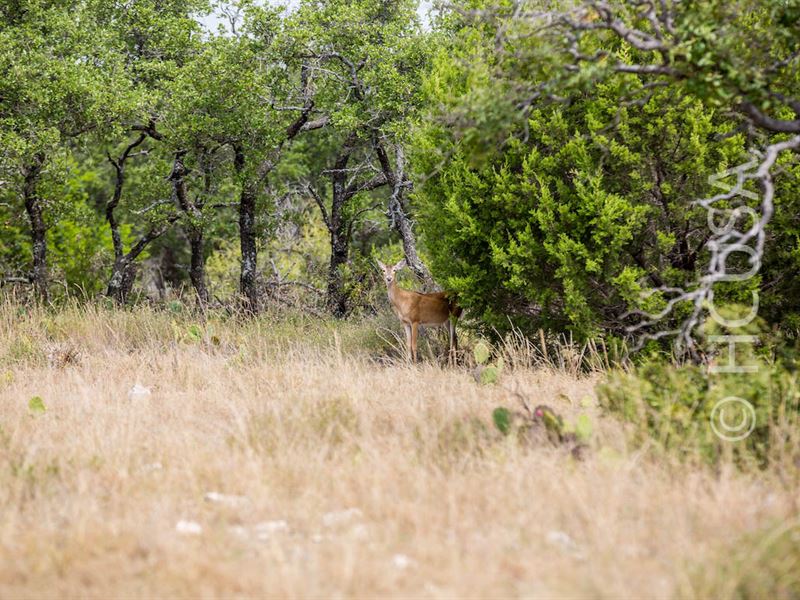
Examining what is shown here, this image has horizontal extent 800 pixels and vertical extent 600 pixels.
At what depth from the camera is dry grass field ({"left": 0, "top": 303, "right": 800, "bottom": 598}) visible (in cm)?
456

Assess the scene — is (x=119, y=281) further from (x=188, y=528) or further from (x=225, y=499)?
(x=188, y=528)

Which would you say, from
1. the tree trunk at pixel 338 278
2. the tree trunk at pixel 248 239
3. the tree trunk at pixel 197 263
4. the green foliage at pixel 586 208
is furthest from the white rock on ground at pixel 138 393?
the tree trunk at pixel 197 263

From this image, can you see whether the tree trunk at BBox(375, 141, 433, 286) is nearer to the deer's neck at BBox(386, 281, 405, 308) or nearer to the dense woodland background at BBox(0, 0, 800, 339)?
the dense woodland background at BBox(0, 0, 800, 339)

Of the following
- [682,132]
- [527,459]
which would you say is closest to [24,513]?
[527,459]

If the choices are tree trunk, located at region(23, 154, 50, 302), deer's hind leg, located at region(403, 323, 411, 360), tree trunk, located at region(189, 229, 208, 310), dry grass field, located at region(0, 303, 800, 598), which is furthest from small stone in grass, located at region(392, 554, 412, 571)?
tree trunk, located at region(189, 229, 208, 310)

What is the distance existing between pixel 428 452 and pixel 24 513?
285 cm

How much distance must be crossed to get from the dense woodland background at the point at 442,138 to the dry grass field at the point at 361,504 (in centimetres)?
173

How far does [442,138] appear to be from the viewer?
34.9 ft

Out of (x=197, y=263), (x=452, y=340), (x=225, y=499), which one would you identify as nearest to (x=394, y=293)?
(x=452, y=340)

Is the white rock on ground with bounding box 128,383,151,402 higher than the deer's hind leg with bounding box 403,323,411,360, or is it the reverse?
the deer's hind leg with bounding box 403,323,411,360

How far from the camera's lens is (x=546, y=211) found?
9.55 metres

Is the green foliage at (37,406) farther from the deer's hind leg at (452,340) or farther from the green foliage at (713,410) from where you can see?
the green foliage at (713,410)

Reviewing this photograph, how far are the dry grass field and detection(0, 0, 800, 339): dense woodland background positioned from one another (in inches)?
68.1

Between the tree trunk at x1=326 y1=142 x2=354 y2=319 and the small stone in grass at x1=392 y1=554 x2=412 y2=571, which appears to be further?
the tree trunk at x1=326 y1=142 x2=354 y2=319
